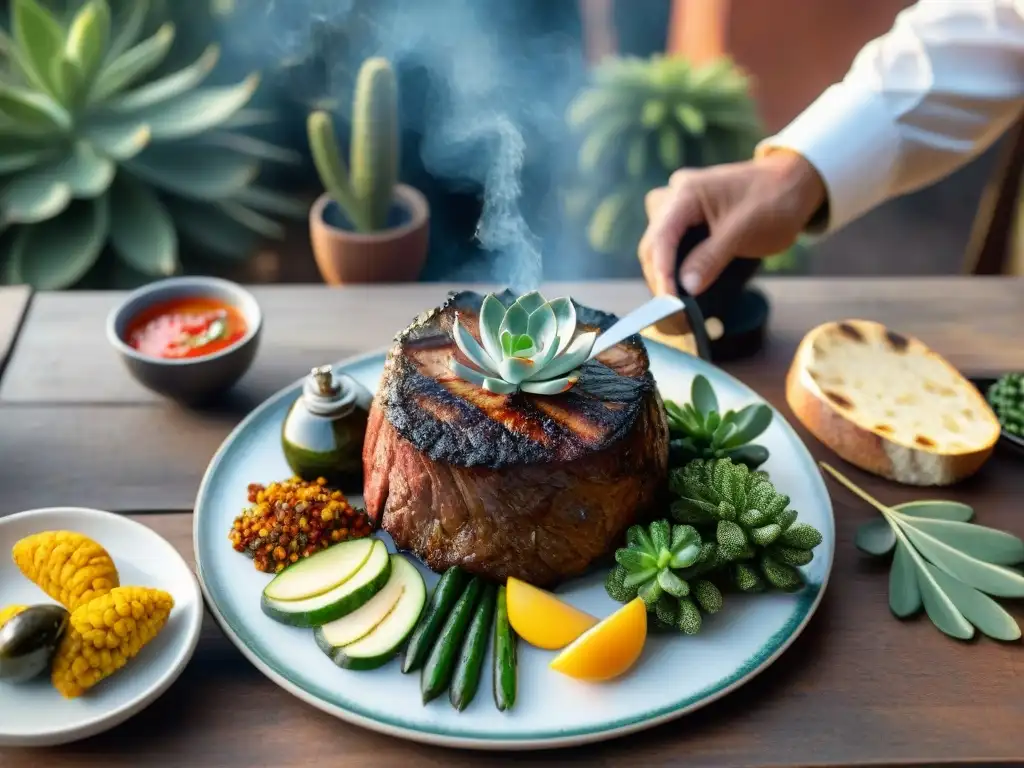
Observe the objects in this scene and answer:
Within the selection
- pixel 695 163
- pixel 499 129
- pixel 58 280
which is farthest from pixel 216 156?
pixel 695 163

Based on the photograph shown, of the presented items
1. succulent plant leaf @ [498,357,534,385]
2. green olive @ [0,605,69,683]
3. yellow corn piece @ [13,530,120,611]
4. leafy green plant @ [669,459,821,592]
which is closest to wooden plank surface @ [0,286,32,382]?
yellow corn piece @ [13,530,120,611]

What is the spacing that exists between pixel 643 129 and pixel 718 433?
272 centimetres

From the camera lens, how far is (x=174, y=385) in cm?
229

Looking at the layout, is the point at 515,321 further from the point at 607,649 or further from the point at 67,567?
the point at 67,567

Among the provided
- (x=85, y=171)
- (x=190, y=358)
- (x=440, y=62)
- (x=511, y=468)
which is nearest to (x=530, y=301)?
(x=511, y=468)

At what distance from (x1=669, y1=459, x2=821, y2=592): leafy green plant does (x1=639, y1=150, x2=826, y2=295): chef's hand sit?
28.3 inches

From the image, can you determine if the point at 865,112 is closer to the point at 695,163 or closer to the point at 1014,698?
the point at 1014,698

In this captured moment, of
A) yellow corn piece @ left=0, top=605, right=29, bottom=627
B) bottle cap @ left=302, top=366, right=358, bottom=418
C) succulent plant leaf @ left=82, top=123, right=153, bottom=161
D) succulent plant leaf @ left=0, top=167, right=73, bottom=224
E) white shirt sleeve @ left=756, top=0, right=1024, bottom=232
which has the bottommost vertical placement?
succulent plant leaf @ left=0, top=167, right=73, bottom=224

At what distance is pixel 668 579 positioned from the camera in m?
1.74

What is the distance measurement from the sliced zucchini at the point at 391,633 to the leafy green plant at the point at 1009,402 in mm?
1459

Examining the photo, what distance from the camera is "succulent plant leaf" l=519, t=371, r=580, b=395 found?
6.02ft

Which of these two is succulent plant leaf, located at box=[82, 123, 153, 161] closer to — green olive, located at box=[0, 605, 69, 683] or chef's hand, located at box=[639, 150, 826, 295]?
chef's hand, located at box=[639, 150, 826, 295]

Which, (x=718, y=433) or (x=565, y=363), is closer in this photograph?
(x=565, y=363)

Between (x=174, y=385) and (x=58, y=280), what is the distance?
1.83 m
